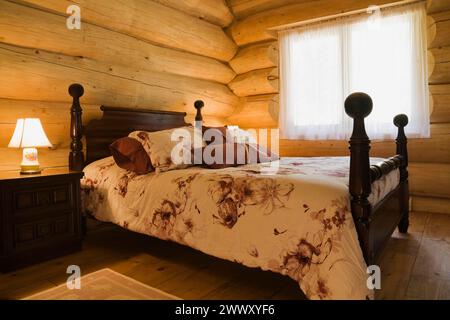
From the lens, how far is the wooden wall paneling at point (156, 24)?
2787 mm

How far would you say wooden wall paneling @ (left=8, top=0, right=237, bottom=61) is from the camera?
279cm

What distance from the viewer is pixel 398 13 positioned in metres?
3.38

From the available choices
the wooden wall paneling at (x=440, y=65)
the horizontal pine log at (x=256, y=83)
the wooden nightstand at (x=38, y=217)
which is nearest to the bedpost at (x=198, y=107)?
the horizontal pine log at (x=256, y=83)

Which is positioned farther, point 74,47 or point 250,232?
point 74,47

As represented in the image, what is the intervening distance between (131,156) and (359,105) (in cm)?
162

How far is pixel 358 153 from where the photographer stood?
5.00 ft

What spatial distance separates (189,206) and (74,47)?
171cm

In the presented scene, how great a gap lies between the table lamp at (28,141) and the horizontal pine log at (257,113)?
2670 millimetres

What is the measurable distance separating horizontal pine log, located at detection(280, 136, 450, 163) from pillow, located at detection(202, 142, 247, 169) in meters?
1.65

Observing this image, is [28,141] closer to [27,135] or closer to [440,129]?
[27,135]

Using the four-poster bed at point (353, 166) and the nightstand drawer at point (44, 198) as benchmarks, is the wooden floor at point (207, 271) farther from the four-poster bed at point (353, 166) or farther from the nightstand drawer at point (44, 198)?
the nightstand drawer at point (44, 198)
